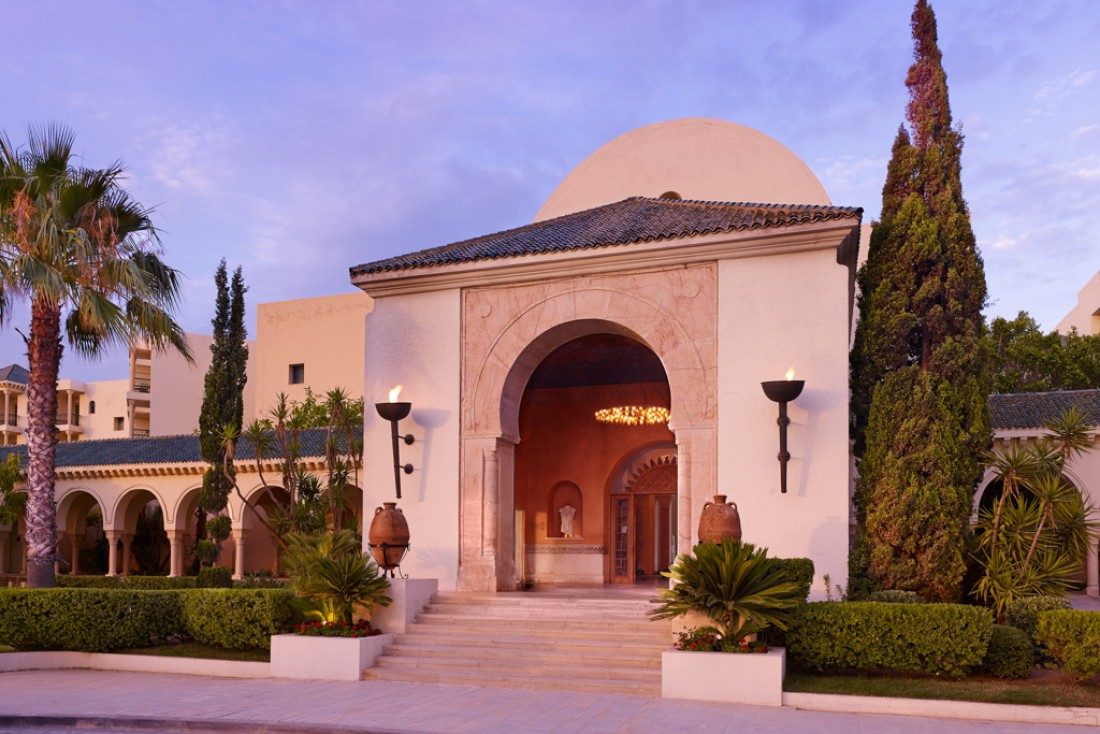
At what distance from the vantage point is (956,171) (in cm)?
1521

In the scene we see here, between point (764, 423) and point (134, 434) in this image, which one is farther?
point (134, 434)

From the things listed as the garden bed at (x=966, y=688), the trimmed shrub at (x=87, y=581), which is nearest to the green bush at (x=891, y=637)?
the garden bed at (x=966, y=688)

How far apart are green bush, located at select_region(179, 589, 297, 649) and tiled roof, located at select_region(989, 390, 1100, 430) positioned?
1883 cm

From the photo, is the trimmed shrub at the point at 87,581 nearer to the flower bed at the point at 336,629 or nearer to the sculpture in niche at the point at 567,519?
the sculpture in niche at the point at 567,519

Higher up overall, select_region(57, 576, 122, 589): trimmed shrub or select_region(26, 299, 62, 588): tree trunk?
select_region(26, 299, 62, 588): tree trunk

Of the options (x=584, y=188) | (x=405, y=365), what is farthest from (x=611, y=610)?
(x=584, y=188)

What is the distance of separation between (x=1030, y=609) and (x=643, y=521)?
29.3ft

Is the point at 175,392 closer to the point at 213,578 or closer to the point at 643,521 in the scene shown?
the point at 213,578

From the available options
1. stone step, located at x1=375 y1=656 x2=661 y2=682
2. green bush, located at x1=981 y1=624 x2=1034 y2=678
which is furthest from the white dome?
stone step, located at x1=375 y1=656 x2=661 y2=682

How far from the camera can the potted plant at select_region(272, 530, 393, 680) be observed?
39.4 ft

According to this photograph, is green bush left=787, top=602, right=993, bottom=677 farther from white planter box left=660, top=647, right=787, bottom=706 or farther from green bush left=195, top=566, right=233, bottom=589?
green bush left=195, top=566, right=233, bottom=589

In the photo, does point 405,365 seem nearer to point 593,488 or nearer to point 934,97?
point 593,488

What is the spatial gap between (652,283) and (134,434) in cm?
4959

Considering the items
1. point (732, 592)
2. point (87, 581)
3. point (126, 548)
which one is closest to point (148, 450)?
point (126, 548)
